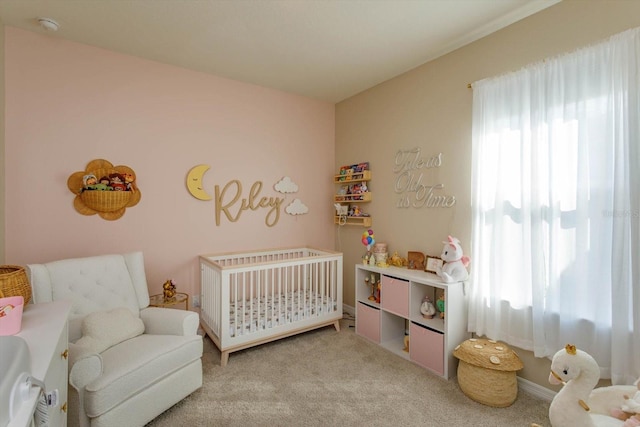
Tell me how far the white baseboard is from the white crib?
5.17ft

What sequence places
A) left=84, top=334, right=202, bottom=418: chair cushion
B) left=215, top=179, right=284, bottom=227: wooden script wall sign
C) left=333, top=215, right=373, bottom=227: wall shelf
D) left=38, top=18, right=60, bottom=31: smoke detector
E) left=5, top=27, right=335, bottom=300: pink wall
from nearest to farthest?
1. left=84, top=334, right=202, bottom=418: chair cushion
2. left=38, top=18, right=60, bottom=31: smoke detector
3. left=5, top=27, right=335, bottom=300: pink wall
4. left=215, top=179, right=284, bottom=227: wooden script wall sign
5. left=333, top=215, right=373, bottom=227: wall shelf

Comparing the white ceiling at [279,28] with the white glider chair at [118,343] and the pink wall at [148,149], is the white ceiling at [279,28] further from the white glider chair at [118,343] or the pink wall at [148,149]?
the white glider chair at [118,343]

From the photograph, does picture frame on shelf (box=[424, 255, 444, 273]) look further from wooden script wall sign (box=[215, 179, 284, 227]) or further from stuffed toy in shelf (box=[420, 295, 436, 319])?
wooden script wall sign (box=[215, 179, 284, 227])

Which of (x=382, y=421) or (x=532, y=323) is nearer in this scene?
(x=382, y=421)

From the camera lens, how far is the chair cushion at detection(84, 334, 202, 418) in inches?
60.3

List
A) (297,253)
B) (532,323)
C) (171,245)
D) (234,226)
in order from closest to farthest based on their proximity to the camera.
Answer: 1. (532,323)
2. (171,245)
3. (234,226)
4. (297,253)

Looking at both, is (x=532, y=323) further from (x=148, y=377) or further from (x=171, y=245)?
(x=171, y=245)

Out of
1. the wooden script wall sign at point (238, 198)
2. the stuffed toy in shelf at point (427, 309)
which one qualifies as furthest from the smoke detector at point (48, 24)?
the stuffed toy in shelf at point (427, 309)

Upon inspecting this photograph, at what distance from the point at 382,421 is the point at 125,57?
340 cm

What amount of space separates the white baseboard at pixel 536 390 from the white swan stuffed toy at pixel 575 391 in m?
0.54

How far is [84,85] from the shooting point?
2.48 metres

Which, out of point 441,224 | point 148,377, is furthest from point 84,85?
point 441,224

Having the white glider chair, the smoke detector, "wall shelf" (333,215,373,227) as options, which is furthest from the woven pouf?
the smoke detector

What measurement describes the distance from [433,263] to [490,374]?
902 mm
